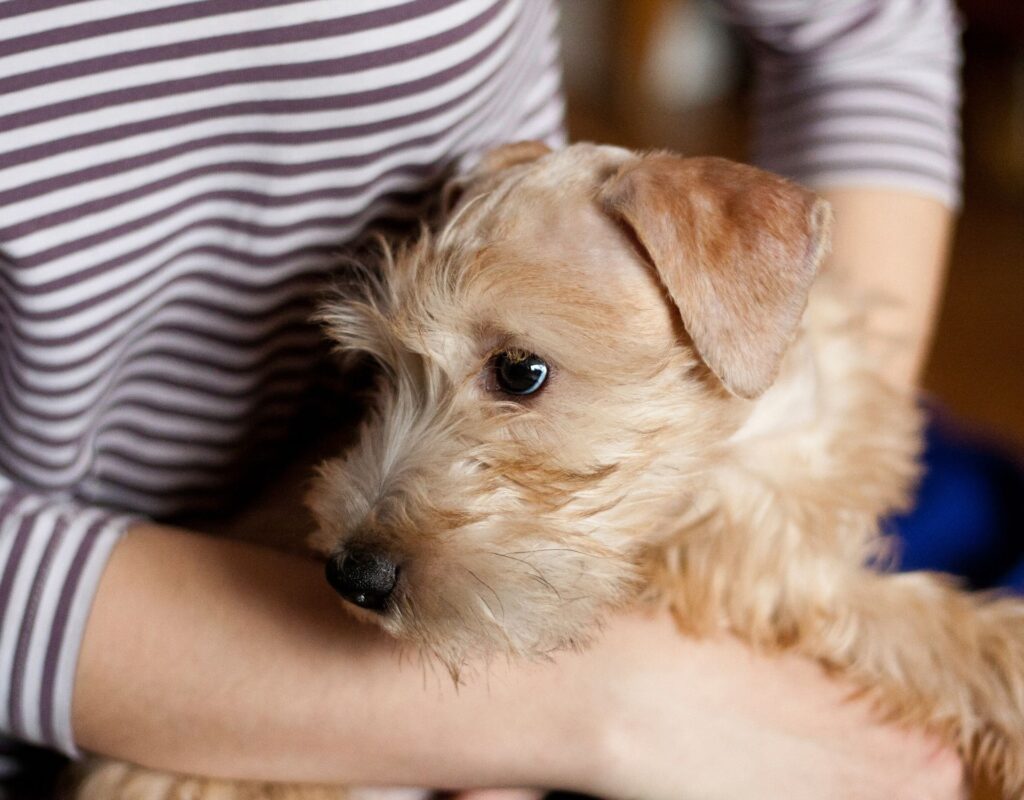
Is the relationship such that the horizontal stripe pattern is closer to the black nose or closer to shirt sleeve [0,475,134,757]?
shirt sleeve [0,475,134,757]

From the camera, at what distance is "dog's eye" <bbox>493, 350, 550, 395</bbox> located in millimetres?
999

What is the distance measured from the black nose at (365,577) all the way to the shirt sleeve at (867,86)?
95 cm

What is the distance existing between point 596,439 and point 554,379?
70mm

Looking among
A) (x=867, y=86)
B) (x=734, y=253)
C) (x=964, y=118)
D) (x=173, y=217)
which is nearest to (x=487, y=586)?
(x=734, y=253)

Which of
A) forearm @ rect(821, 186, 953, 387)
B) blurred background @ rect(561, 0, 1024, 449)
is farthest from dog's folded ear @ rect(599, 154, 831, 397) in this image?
blurred background @ rect(561, 0, 1024, 449)

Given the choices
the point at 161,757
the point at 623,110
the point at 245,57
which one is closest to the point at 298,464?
the point at 161,757

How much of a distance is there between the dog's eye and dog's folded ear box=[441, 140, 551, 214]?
0.19m

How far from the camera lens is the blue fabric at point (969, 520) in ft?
4.89

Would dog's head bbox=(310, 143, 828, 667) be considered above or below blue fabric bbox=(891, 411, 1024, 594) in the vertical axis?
above

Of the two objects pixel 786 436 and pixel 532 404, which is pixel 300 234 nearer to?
pixel 532 404

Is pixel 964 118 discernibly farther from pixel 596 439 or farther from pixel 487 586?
pixel 487 586

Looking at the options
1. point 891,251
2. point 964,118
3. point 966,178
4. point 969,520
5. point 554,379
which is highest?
point 554,379

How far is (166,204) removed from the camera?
3.48 ft

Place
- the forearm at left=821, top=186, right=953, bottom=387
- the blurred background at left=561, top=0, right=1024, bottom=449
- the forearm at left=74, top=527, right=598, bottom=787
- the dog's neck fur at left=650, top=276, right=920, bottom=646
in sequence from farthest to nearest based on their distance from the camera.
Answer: the blurred background at left=561, top=0, right=1024, bottom=449, the forearm at left=821, top=186, right=953, bottom=387, the dog's neck fur at left=650, top=276, right=920, bottom=646, the forearm at left=74, top=527, right=598, bottom=787
